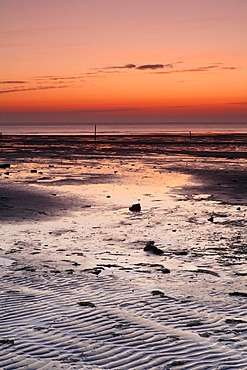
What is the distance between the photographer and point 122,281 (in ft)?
35.2

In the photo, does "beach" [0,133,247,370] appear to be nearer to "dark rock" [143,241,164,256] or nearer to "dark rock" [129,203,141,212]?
"dark rock" [143,241,164,256]

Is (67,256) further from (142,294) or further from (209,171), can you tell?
(209,171)

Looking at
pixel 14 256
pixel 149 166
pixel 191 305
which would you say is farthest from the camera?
pixel 149 166

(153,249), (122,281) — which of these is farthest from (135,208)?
(122,281)

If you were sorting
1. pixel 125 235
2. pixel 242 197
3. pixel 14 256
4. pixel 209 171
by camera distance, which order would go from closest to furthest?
pixel 14 256 < pixel 125 235 < pixel 242 197 < pixel 209 171

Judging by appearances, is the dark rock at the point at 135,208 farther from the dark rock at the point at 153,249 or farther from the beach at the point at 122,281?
the dark rock at the point at 153,249

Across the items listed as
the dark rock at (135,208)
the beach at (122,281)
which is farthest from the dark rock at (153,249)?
the dark rock at (135,208)

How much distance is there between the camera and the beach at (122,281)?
7.38 m

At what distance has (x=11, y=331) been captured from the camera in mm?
8031

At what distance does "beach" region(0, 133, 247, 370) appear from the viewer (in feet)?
24.2

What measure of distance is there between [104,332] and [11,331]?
4.72 ft

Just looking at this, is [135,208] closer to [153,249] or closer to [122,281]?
[153,249]

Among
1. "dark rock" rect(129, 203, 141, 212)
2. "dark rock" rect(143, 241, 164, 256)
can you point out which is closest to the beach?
"dark rock" rect(143, 241, 164, 256)

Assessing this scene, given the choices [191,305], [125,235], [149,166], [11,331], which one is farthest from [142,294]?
[149,166]
